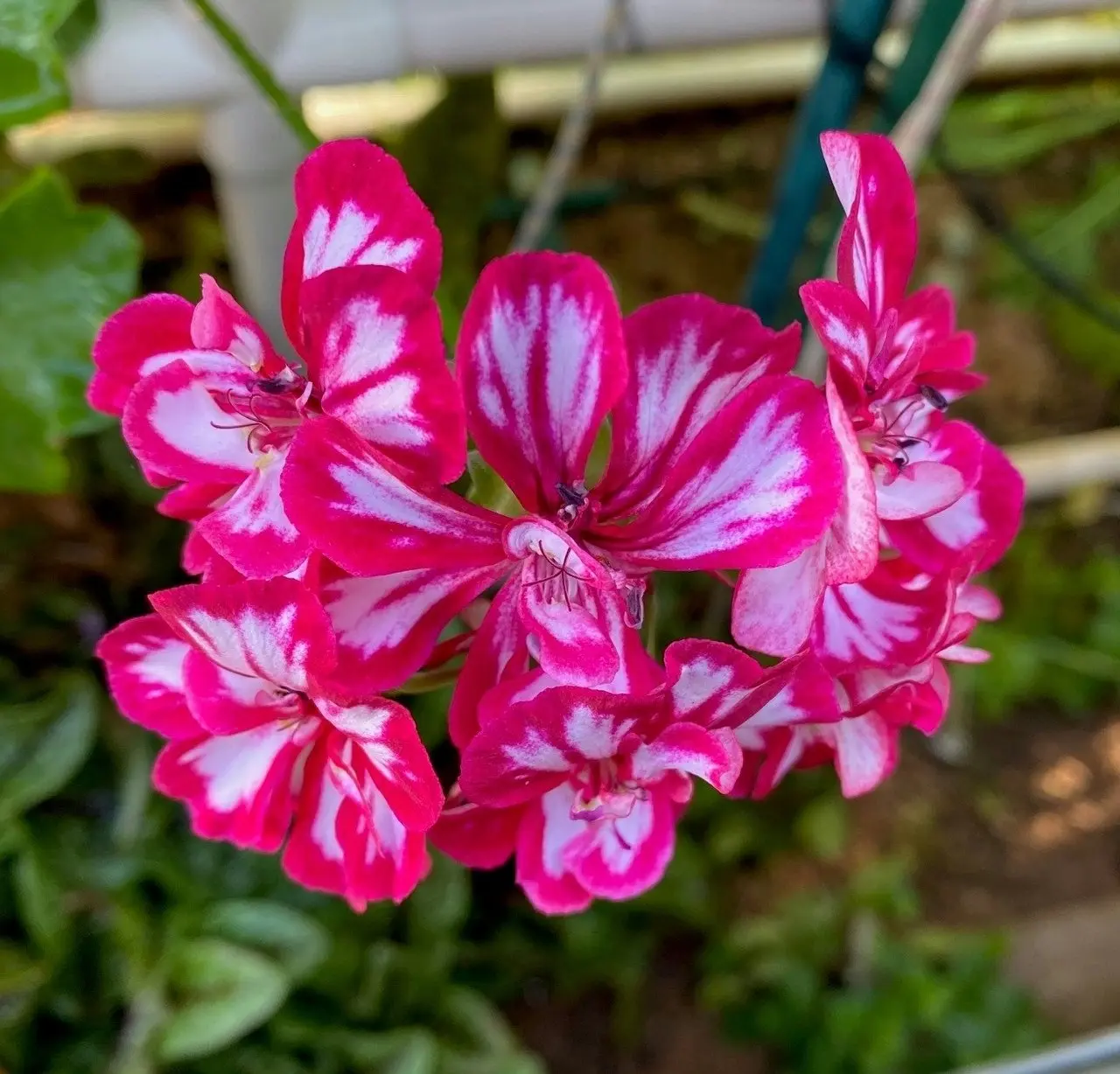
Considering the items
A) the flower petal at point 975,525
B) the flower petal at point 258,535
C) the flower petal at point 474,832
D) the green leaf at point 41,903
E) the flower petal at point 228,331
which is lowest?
the green leaf at point 41,903

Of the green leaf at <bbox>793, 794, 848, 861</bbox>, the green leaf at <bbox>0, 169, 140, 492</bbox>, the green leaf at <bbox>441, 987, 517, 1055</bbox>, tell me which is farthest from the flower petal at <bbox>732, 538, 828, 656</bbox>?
the green leaf at <bbox>793, 794, 848, 861</bbox>

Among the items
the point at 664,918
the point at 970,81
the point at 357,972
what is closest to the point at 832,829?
the point at 664,918

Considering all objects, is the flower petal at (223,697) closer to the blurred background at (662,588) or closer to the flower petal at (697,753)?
the flower petal at (697,753)

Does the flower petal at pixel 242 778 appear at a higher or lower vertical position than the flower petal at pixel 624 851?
higher

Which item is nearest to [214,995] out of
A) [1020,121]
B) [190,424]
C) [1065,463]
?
[190,424]

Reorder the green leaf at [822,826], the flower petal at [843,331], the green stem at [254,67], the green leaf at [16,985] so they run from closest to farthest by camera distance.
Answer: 1. the flower petal at [843,331]
2. the green stem at [254,67]
3. the green leaf at [16,985]
4. the green leaf at [822,826]

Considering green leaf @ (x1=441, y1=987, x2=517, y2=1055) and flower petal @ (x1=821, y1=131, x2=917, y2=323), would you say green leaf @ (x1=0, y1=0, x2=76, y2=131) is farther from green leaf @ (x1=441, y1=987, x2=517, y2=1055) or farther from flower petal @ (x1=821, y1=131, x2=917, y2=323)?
green leaf @ (x1=441, y1=987, x2=517, y2=1055)

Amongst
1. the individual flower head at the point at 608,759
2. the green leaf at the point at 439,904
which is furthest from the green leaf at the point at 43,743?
the individual flower head at the point at 608,759

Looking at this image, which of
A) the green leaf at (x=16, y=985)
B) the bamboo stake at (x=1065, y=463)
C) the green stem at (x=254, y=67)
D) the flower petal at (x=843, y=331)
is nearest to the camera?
the flower petal at (x=843, y=331)
